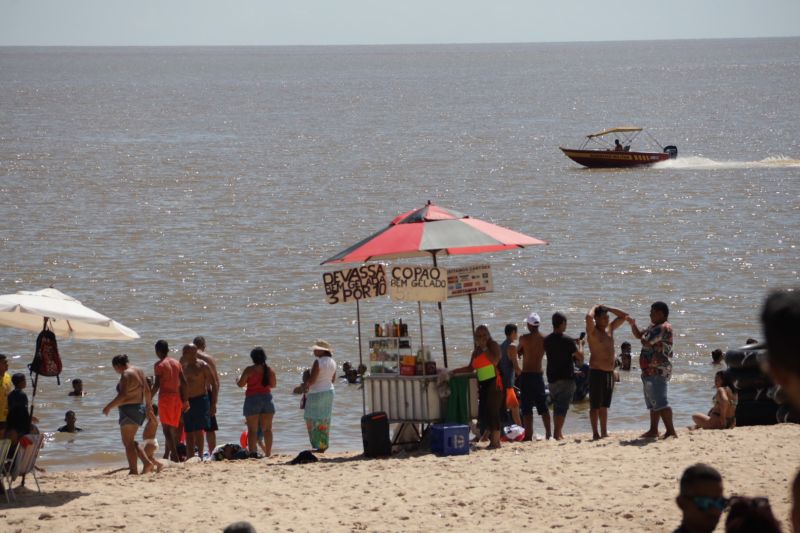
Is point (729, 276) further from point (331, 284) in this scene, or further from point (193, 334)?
point (331, 284)

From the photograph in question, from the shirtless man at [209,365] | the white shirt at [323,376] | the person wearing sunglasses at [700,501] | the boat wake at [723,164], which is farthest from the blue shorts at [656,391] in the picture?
the boat wake at [723,164]

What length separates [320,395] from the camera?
1310 centimetres

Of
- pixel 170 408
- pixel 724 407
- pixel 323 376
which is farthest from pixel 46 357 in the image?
pixel 724 407

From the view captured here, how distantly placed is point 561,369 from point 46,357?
16.1ft

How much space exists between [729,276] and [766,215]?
1302 centimetres

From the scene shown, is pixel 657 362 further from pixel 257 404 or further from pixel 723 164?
pixel 723 164

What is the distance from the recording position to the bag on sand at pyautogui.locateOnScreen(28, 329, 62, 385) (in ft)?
39.4

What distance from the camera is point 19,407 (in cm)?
1149

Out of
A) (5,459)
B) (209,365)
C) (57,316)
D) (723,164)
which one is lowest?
(5,459)

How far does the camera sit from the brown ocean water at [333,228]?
72.2ft

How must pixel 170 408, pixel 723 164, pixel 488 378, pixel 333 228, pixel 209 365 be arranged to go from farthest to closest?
pixel 723 164, pixel 333 228, pixel 209 365, pixel 170 408, pixel 488 378

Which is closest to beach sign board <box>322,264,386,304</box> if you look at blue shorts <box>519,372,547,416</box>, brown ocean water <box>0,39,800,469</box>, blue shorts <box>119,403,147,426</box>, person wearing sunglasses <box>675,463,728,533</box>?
blue shorts <box>519,372,547,416</box>

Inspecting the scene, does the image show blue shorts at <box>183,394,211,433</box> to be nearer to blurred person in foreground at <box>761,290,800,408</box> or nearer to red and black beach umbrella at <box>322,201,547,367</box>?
red and black beach umbrella at <box>322,201,547,367</box>

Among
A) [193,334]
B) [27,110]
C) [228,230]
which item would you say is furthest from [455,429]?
[27,110]
